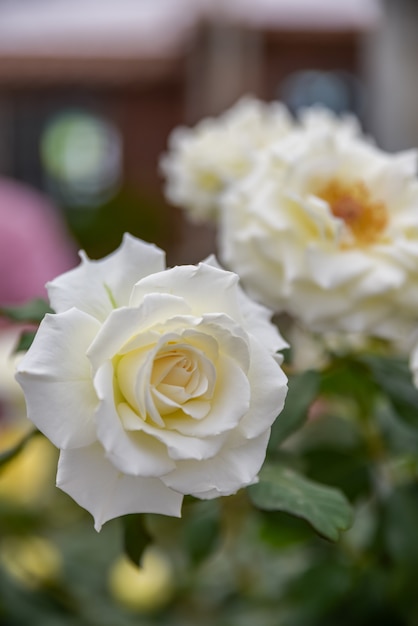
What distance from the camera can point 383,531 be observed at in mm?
438

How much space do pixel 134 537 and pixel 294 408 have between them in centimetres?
7

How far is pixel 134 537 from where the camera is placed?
0.98ft

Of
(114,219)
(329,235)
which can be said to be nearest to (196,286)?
(329,235)

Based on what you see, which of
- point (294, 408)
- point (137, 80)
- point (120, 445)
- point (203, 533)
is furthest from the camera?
point (137, 80)

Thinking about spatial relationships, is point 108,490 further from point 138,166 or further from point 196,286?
point 138,166

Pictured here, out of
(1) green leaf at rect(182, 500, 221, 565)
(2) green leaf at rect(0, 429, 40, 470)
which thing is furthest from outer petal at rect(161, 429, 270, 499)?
(1) green leaf at rect(182, 500, 221, 565)

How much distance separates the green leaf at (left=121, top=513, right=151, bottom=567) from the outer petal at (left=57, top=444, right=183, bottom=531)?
2.6 inches

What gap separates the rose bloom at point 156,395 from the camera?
0.73ft

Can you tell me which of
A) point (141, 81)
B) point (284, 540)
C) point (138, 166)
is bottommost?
point (138, 166)

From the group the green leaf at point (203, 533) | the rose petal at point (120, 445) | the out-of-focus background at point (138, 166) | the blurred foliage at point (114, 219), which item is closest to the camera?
the rose petal at point (120, 445)

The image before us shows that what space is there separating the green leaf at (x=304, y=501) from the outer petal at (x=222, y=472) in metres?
0.04

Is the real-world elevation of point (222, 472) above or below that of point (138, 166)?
above

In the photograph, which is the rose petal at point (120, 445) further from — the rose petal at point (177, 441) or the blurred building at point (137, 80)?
the blurred building at point (137, 80)

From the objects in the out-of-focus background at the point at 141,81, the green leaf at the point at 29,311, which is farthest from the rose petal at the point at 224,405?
the out-of-focus background at the point at 141,81
